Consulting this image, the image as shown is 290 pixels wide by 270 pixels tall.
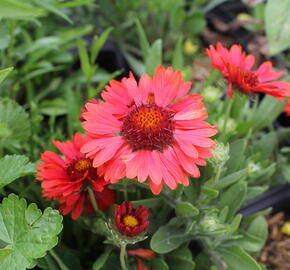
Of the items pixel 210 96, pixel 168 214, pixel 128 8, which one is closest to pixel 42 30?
pixel 128 8

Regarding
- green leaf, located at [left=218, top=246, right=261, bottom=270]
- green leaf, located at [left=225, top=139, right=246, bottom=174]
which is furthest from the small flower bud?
green leaf, located at [left=218, top=246, right=261, bottom=270]

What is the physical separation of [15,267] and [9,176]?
0.49 ft

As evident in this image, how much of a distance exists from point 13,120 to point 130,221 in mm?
357

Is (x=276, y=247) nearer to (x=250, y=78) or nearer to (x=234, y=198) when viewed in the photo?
(x=234, y=198)

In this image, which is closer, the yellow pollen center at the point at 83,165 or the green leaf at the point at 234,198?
the yellow pollen center at the point at 83,165

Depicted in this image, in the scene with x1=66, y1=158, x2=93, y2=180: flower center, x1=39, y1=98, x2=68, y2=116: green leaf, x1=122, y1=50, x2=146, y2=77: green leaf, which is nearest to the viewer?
x1=66, y1=158, x2=93, y2=180: flower center

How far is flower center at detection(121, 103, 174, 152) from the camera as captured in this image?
725 mm

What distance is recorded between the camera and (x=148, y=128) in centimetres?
74

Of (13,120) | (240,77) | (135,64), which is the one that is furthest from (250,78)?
(135,64)

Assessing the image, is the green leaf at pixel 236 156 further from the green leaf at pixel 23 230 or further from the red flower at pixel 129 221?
the green leaf at pixel 23 230

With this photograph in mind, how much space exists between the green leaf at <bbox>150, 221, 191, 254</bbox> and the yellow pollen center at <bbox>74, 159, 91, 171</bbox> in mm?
193

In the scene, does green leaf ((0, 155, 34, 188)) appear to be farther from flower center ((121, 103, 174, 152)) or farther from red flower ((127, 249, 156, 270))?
red flower ((127, 249, 156, 270))

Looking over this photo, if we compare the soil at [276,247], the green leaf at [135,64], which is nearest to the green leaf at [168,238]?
the soil at [276,247]

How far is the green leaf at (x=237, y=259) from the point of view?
32.7 inches
